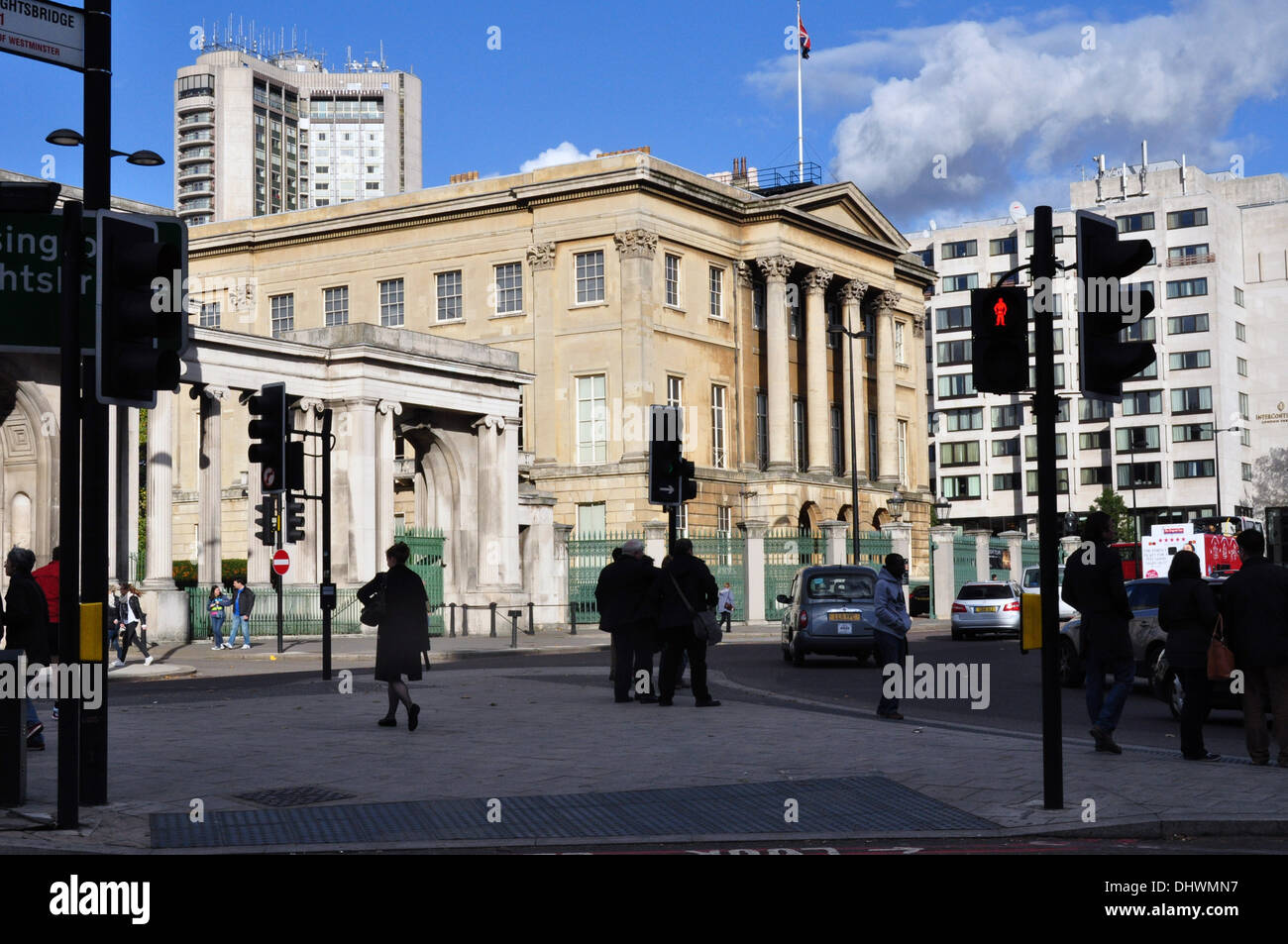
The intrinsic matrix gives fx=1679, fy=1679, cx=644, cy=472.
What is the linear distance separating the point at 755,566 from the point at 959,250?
7037 cm

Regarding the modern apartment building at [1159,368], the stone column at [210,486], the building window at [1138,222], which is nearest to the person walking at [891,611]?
the stone column at [210,486]

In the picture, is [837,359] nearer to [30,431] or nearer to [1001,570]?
[1001,570]

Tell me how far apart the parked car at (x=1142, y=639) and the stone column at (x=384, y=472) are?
25.0 m

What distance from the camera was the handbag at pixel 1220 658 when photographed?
13422 mm

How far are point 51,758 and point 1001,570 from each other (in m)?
55.9

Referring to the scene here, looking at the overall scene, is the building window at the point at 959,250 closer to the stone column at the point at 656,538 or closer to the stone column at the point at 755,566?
the stone column at the point at 755,566

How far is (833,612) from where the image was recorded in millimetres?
28641

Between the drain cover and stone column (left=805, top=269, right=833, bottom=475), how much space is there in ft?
189

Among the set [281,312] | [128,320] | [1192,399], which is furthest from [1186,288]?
[128,320]

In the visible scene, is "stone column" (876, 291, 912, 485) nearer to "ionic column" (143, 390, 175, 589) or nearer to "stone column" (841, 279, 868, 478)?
"stone column" (841, 279, 868, 478)

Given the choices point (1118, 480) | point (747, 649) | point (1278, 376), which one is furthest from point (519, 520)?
point (1278, 376)

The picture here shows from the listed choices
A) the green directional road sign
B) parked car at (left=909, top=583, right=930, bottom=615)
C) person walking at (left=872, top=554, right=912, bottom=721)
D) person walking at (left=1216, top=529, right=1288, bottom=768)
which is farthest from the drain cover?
parked car at (left=909, top=583, right=930, bottom=615)

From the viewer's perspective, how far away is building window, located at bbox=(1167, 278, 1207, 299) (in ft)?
356

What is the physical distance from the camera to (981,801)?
10.9m
